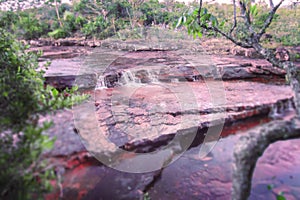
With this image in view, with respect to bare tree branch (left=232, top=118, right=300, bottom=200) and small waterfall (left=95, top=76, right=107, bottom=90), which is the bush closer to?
small waterfall (left=95, top=76, right=107, bottom=90)

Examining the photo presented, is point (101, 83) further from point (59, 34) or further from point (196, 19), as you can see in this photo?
point (59, 34)

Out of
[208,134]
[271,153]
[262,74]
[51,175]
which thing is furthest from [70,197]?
Result: [262,74]

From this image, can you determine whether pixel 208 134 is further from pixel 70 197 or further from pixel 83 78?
pixel 83 78

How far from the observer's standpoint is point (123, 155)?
2.44m

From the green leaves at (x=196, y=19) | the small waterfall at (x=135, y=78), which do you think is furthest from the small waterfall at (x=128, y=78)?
the green leaves at (x=196, y=19)

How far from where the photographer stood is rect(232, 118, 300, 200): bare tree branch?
1.37 m

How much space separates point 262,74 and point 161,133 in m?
3.99

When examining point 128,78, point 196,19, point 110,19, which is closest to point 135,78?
point 128,78

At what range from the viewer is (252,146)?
1.36 meters

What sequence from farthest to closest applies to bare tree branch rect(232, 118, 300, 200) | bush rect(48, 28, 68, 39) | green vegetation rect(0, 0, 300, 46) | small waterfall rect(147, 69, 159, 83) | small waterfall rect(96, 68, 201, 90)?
bush rect(48, 28, 68, 39) < green vegetation rect(0, 0, 300, 46) < small waterfall rect(147, 69, 159, 83) < small waterfall rect(96, 68, 201, 90) < bare tree branch rect(232, 118, 300, 200)

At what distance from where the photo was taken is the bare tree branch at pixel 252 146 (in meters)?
1.37

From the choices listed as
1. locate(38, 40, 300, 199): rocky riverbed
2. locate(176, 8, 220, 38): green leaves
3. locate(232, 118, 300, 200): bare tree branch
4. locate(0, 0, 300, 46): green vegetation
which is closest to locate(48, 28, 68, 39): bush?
locate(0, 0, 300, 46): green vegetation

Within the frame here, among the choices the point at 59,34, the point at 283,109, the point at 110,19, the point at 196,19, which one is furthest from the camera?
the point at 110,19

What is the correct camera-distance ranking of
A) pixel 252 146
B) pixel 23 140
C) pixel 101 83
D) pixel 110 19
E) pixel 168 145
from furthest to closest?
pixel 110 19 → pixel 101 83 → pixel 168 145 → pixel 252 146 → pixel 23 140
